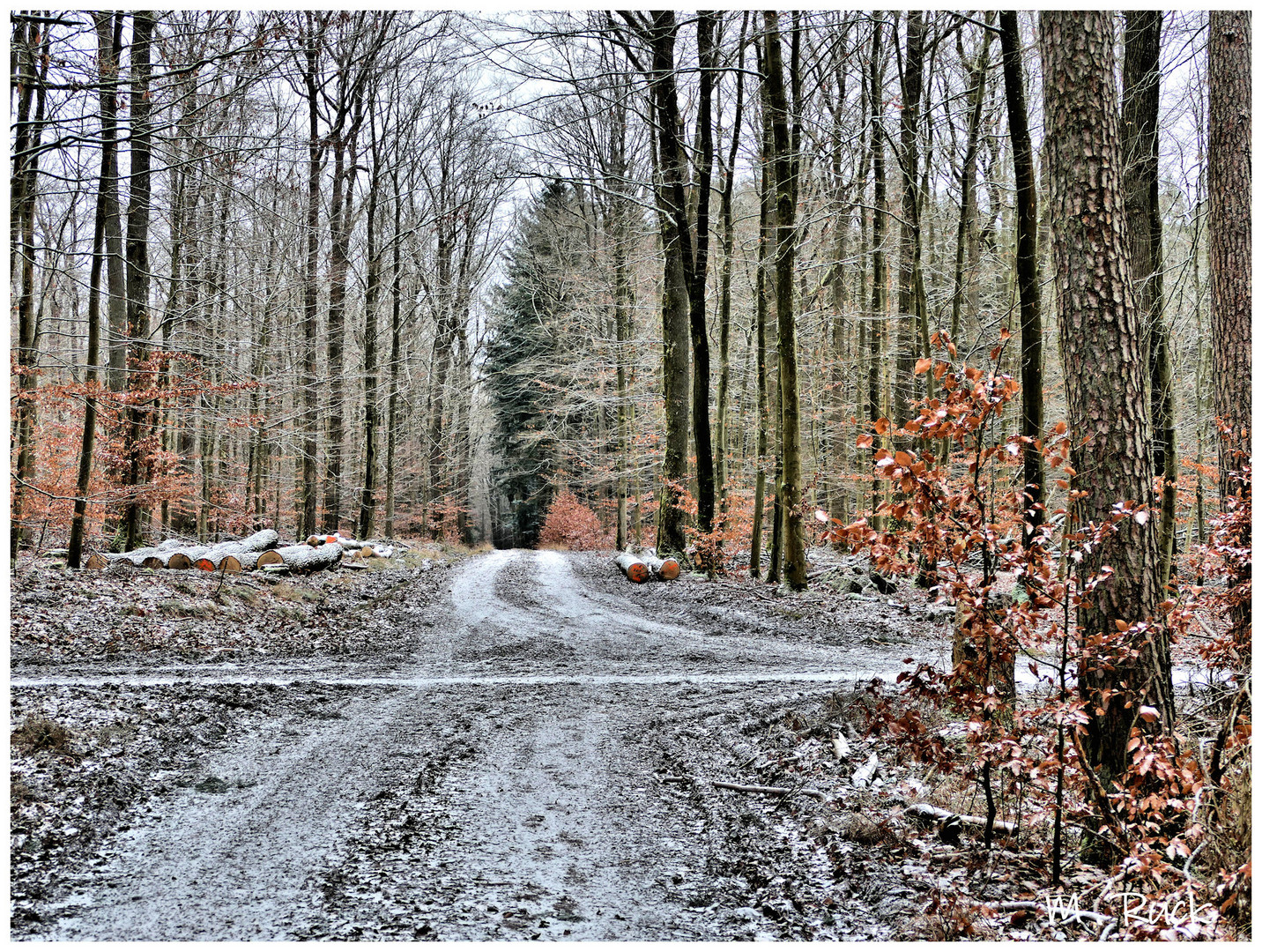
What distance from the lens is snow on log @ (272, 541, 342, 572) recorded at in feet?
46.9

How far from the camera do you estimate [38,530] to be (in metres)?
18.0

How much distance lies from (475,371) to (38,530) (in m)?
18.9

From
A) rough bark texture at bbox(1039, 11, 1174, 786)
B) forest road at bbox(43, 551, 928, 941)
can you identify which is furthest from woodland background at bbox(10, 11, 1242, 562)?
forest road at bbox(43, 551, 928, 941)

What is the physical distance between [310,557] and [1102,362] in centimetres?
1394

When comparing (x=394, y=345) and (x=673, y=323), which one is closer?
(x=673, y=323)

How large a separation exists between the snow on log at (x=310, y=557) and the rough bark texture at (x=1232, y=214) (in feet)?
45.5

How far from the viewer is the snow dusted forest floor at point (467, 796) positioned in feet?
10.5

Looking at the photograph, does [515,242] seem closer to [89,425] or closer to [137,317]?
[137,317]

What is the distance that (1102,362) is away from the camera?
3744 millimetres

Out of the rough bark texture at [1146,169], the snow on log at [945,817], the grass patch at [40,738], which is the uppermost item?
the rough bark texture at [1146,169]

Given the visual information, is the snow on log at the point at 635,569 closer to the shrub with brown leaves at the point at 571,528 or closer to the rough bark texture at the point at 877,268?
the rough bark texture at the point at 877,268

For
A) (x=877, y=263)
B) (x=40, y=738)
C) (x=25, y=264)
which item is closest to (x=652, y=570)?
(x=877, y=263)

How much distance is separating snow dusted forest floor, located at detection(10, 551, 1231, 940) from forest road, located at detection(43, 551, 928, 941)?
17mm

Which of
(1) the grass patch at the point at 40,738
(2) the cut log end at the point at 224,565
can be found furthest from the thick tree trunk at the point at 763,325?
(1) the grass patch at the point at 40,738
